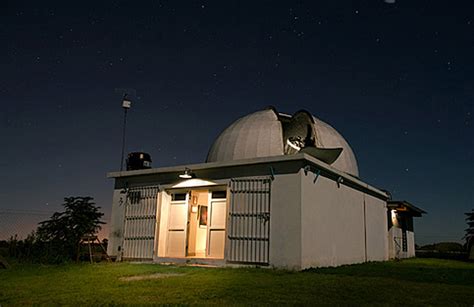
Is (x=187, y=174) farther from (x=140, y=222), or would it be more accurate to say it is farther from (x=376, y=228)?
(x=376, y=228)

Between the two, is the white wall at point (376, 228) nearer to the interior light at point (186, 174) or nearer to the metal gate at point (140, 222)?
the interior light at point (186, 174)

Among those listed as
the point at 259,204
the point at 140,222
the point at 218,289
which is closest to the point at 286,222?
the point at 259,204

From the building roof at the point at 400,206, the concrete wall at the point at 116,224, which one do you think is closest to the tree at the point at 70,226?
the concrete wall at the point at 116,224

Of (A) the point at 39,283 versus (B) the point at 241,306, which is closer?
(B) the point at 241,306

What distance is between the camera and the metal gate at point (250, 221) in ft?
34.4

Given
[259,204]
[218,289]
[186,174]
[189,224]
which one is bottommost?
[218,289]

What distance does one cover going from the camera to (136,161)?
14445 millimetres

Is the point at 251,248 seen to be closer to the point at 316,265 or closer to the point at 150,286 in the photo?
the point at 316,265

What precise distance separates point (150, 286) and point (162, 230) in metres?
5.82

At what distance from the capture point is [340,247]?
40.8ft

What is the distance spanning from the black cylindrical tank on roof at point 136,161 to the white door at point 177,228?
2334mm

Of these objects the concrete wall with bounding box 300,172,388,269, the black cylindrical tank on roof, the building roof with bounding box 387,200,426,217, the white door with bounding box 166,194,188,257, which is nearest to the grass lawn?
the concrete wall with bounding box 300,172,388,269

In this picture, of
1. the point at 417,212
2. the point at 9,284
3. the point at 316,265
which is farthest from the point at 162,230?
the point at 417,212

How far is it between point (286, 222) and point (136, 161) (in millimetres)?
6484
